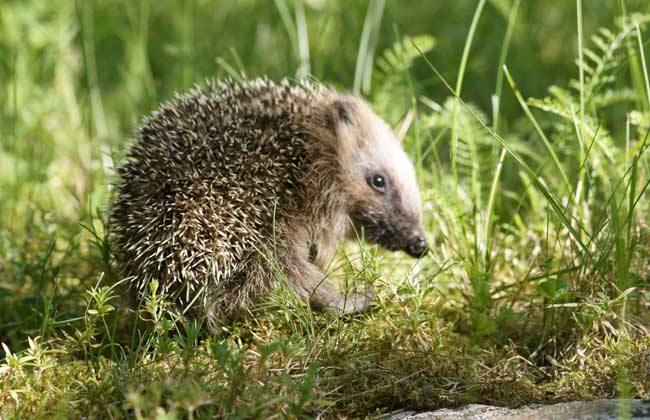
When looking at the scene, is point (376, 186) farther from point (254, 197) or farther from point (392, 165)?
point (254, 197)

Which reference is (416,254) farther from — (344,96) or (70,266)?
(70,266)

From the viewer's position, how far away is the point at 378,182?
189 inches

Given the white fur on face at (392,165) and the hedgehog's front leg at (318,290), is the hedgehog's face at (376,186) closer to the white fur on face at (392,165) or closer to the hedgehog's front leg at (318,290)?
the white fur on face at (392,165)

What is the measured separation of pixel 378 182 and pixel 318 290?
1.03 m

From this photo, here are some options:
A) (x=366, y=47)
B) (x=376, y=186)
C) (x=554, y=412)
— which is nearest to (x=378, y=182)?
(x=376, y=186)

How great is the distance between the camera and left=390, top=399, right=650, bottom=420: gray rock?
2.87 meters

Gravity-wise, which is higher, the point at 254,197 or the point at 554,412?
the point at 254,197

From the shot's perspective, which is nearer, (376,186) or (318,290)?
(318,290)

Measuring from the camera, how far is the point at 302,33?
596 cm

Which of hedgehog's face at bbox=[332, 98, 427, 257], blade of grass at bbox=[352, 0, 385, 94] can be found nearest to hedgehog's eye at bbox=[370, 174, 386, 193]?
hedgehog's face at bbox=[332, 98, 427, 257]

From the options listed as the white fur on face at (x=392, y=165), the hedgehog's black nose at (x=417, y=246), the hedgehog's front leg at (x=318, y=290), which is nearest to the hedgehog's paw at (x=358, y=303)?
the hedgehog's front leg at (x=318, y=290)

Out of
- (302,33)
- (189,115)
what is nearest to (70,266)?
(189,115)

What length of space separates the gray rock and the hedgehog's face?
1.55 m

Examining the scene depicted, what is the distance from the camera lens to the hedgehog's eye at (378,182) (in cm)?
481
